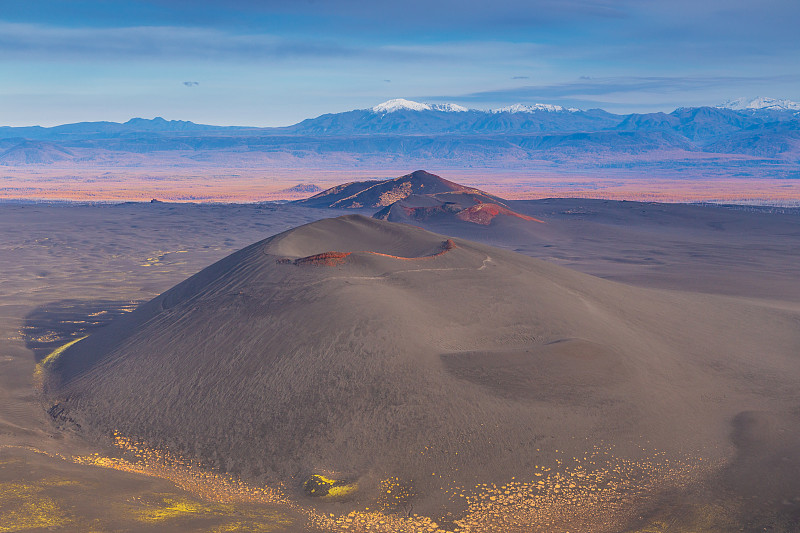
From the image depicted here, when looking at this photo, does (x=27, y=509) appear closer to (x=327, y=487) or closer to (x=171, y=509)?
(x=171, y=509)

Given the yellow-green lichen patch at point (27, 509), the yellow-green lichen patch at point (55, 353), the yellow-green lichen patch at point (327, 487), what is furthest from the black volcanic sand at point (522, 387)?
the yellow-green lichen patch at point (55, 353)

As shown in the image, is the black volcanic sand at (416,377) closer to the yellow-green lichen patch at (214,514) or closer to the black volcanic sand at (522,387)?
the black volcanic sand at (522,387)

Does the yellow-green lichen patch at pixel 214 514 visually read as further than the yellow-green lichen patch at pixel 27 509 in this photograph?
Yes

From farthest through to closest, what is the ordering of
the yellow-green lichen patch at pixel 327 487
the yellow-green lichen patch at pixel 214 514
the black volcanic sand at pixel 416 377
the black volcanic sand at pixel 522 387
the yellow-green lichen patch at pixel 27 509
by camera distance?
A: the black volcanic sand at pixel 416 377 → the yellow-green lichen patch at pixel 327 487 → the black volcanic sand at pixel 522 387 → the yellow-green lichen patch at pixel 214 514 → the yellow-green lichen patch at pixel 27 509

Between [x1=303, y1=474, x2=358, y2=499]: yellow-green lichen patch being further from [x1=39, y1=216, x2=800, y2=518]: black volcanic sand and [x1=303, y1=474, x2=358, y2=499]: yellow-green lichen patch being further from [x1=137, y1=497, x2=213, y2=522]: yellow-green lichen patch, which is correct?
[x1=137, y1=497, x2=213, y2=522]: yellow-green lichen patch

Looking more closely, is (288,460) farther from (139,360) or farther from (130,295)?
(130,295)

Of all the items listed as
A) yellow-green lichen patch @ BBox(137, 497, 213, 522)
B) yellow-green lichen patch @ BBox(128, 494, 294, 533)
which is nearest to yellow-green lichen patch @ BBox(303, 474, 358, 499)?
yellow-green lichen patch @ BBox(128, 494, 294, 533)
